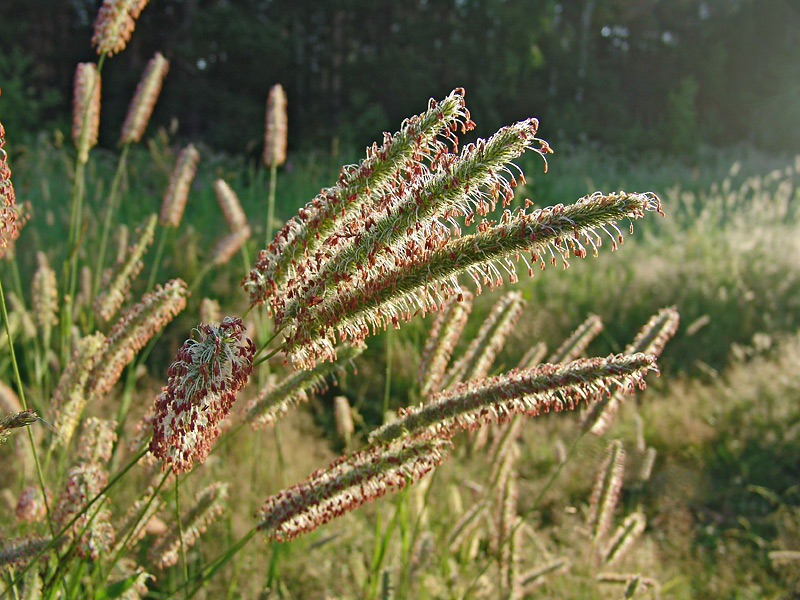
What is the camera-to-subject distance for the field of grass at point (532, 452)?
207 cm

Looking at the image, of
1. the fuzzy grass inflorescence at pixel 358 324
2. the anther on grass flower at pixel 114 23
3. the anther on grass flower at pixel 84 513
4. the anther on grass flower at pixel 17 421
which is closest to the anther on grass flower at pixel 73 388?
the fuzzy grass inflorescence at pixel 358 324

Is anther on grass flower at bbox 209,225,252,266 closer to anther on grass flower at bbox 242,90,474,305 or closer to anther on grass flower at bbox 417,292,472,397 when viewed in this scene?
anther on grass flower at bbox 417,292,472,397

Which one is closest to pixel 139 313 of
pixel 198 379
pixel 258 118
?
pixel 198 379

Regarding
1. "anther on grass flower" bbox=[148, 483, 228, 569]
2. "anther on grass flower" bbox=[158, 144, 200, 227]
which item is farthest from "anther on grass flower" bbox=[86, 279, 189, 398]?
"anther on grass flower" bbox=[158, 144, 200, 227]

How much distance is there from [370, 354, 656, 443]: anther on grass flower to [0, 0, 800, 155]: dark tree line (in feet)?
37.8

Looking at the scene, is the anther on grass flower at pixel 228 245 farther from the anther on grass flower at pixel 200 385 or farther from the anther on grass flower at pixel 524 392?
the anther on grass flower at pixel 200 385

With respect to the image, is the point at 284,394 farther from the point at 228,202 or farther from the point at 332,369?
the point at 228,202

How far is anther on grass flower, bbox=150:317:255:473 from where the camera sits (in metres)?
0.79

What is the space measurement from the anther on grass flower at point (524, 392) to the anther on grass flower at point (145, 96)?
5.34ft

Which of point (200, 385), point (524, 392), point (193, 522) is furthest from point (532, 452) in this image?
point (200, 385)

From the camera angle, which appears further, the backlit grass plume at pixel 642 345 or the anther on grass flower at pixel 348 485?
the backlit grass plume at pixel 642 345

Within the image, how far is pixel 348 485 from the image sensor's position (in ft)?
3.62

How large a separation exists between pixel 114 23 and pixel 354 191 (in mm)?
1256

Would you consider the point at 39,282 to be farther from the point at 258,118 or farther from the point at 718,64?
the point at 718,64
